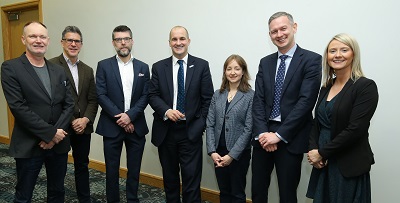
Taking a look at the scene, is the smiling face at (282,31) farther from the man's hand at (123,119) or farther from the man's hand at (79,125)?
the man's hand at (79,125)

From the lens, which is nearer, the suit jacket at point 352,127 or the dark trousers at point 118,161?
the suit jacket at point 352,127

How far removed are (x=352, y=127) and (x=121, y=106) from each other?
1.83 meters

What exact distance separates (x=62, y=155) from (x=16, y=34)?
12.8 feet

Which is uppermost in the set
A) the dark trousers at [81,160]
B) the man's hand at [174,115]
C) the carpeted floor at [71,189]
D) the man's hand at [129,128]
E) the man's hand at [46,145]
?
the man's hand at [174,115]

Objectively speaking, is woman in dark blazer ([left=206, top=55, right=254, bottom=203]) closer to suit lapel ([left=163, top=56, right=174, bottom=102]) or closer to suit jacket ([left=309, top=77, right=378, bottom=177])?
suit lapel ([left=163, top=56, right=174, bottom=102])

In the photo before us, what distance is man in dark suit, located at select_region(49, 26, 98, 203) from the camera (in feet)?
9.56

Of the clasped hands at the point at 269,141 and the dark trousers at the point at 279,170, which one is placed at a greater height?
the clasped hands at the point at 269,141

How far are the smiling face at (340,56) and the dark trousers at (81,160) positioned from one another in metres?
2.16

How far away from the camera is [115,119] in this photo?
9.20 ft

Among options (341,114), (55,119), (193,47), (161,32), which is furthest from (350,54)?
(161,32)

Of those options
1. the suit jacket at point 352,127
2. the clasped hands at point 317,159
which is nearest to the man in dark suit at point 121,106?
the clasped hands at point 317,159

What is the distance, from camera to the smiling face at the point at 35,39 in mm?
2365

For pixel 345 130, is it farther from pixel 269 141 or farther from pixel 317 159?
pixel 269 141

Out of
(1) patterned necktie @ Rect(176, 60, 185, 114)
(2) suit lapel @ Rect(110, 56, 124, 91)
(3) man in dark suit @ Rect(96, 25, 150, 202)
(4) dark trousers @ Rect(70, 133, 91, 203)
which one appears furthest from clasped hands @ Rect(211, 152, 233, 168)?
(4) dark trousers @ Rect(70, 133, 91, 203)
